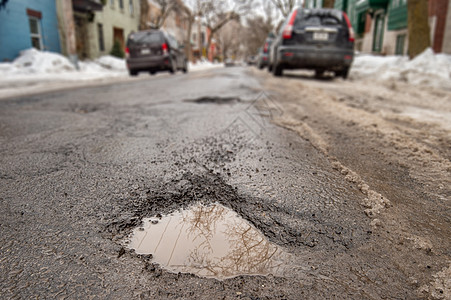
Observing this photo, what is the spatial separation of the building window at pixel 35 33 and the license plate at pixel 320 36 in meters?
13.6

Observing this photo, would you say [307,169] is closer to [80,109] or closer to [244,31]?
[80,109]

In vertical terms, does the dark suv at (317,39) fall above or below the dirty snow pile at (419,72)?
above

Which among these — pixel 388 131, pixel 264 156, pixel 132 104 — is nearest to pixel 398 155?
pixel 388 131

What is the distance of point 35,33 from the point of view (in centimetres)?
1532

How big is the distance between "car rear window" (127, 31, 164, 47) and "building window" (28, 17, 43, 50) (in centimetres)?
560

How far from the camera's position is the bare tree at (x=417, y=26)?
920cm

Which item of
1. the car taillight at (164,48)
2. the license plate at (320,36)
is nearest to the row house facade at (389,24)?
the car taillight at (164,48)

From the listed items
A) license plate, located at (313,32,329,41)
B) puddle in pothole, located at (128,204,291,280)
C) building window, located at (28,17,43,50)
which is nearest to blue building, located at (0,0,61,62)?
building window, located at (28,17,43,50)

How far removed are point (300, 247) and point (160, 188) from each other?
0.87m

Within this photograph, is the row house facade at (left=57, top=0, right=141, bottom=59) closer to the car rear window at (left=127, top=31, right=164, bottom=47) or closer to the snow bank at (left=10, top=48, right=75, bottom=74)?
the snow bank at (left=10, top=48, right=75, bottom=74)

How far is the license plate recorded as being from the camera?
326 inches

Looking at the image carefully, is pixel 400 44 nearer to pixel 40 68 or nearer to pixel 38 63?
pixel 40 68

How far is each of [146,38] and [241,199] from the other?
13031 mm

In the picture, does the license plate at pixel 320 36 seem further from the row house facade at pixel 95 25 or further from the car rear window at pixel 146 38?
the row house facade at pixel 95 25
